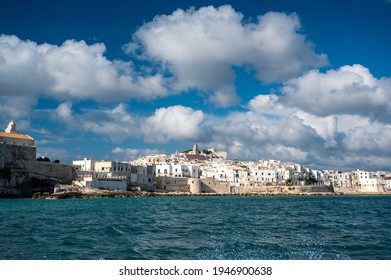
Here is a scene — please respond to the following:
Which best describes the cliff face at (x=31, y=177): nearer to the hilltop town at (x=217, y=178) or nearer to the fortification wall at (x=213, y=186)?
the hilltop town at (x=217, y=178)

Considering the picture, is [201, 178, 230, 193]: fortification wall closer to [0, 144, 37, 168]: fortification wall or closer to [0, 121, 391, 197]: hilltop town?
[0, 121, 391, 197]: hilltop town

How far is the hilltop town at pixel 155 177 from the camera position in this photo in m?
51.0

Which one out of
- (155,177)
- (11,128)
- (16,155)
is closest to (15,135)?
(16,155)

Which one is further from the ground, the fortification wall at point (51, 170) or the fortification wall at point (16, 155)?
the fortification wall at point (16, 155)

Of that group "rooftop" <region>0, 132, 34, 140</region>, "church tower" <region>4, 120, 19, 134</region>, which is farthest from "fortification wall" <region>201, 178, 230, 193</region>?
"church tower" <region>4, 120, 19, 134</region>

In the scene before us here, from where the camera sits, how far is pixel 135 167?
6619cm

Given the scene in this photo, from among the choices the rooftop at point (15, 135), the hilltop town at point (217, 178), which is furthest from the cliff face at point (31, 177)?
the rooftop at point (15, 135)

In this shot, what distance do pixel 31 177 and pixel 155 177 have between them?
70.9 ft

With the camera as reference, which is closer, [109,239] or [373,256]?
[373,256]

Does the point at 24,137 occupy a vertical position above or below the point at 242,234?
above

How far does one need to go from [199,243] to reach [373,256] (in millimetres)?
4303

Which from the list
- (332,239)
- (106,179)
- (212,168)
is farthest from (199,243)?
(212,168)
